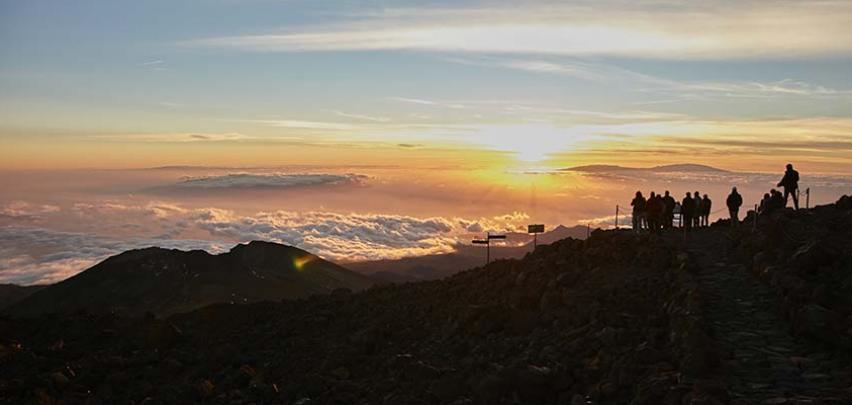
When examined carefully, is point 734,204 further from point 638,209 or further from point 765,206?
point 638,209

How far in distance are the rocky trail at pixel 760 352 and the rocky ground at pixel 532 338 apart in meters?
0.05

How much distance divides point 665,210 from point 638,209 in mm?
1913

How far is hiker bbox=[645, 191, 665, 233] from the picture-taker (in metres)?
26.7

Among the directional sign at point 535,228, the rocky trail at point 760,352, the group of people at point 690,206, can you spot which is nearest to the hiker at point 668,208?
the group of people at point 690,206

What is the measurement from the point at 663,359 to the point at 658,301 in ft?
13.5

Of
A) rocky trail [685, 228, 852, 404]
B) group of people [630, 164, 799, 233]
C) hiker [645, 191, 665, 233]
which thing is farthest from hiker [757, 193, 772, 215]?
rocky trail [685, 228, 852, 404]

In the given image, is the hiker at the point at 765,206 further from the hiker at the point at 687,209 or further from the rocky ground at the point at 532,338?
the hiker at the point at 687,209

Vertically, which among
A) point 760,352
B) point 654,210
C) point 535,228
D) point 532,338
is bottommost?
point 532,338

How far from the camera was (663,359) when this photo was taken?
12.7m

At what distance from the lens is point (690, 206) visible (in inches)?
1085

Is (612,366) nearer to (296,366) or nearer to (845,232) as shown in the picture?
(296,366)

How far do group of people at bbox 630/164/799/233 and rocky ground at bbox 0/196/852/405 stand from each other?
A: 115 centimetres

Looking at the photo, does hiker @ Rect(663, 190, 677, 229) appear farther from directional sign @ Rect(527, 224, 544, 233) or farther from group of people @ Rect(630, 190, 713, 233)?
directional sign @ Rect(527, 224, 544, 233)

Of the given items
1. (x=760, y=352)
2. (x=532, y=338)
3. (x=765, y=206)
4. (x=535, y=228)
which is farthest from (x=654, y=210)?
(x=760, y=352)
